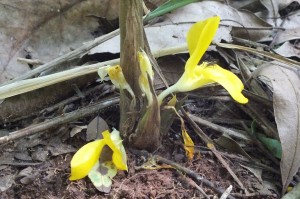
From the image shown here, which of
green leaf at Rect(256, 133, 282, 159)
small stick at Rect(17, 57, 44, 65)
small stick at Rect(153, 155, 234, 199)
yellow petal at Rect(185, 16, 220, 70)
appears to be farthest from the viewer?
small stick at Rect(17, 57, 44, 65)

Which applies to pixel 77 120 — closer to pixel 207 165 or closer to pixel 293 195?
pixel 207 165

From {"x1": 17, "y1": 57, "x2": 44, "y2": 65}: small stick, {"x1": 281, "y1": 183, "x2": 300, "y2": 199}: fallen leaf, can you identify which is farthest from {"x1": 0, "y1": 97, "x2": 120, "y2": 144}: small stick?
{"x1": 281, "y1": 183, "x2": 300, "y2": 199}: fallen leaf

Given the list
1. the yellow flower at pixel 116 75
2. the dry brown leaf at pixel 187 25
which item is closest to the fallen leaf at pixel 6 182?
the yellow flower at pixel 116 75

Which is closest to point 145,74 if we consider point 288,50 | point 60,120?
point 60,120

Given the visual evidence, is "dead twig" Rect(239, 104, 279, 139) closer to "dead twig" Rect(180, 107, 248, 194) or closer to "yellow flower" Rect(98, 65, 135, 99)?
"dead twig" Rect(180, 107, 248, 194)

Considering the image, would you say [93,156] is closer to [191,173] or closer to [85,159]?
[85,159]

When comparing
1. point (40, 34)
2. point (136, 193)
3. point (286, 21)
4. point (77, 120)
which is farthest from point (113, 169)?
point (286, 21)

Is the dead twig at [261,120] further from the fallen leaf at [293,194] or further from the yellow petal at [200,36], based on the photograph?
the yellow petal at [200,36]
